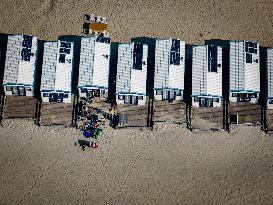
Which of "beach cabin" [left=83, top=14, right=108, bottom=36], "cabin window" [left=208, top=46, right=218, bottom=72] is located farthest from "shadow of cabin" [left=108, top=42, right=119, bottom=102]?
"cabin window" [left=208, top=46, right=218, bottom=72]

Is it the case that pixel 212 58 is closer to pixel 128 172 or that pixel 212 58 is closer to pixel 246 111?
pixel 246 111

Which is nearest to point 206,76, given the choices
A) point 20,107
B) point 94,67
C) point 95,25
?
point 94,67

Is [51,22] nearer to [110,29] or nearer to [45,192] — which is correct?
[110,29]

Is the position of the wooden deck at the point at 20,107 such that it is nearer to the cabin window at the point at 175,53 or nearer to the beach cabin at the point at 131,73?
the beach cabin at the point at 131,73

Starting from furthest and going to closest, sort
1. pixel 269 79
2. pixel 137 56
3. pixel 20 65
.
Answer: pixel 269 79
pixel 137 56
pixel 20 65

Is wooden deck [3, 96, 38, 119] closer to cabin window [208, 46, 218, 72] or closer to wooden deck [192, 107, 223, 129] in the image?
wooden deck [192, 107, 223, 129]

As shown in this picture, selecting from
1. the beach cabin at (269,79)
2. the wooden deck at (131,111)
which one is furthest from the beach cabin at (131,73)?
the beach cabin at (269,79)

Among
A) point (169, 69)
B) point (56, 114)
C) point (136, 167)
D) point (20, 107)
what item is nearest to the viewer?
point (136, 167)
